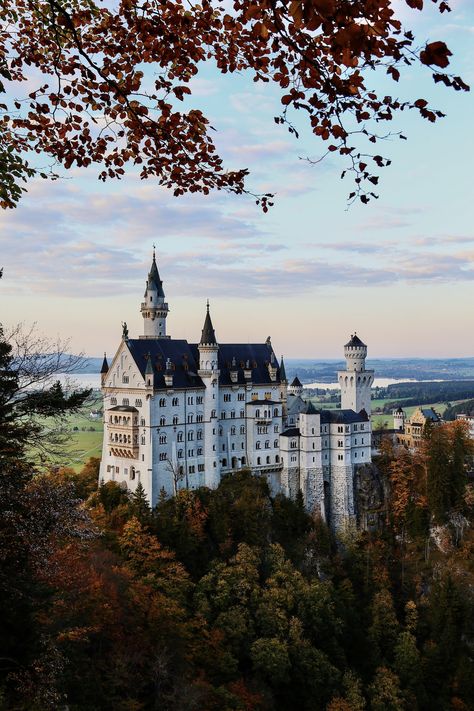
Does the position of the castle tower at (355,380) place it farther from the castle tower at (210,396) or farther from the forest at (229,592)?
the castle tower at (210,396)

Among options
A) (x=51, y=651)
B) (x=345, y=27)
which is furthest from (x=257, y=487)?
(x=345, y=27)

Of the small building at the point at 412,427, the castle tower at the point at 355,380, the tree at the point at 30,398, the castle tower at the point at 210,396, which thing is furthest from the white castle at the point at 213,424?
the tree at the point at 30,398

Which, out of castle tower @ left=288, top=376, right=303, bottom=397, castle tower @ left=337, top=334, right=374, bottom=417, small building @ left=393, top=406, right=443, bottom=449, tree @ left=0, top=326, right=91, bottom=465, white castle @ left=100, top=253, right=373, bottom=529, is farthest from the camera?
small building @ left=393, top=406, right=443, bottom=449

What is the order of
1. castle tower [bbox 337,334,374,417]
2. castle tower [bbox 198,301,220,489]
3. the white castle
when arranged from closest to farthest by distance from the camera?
the white castle < castle tower [bbox 198,301,220,489] < castle tower [bbox 337,334,374,417]

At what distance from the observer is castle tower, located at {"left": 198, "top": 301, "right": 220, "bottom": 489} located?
211ft

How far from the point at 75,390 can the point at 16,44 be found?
1254 cm

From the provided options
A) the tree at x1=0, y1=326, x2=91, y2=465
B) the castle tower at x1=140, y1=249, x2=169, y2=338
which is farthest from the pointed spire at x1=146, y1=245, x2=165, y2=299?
the tree at x1=0, y1=326, x2=91, y2=465

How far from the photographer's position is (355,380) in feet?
264

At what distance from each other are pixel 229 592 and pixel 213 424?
17.5 metres

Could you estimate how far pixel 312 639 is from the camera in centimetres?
5281

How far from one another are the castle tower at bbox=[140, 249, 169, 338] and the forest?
1548 cm

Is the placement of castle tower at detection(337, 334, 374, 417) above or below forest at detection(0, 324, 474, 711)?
above

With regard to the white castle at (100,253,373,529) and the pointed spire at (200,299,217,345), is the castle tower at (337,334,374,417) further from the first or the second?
the pointed spire at (200,299,217,345)

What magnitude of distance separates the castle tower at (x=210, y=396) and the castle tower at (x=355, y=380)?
2132cm
